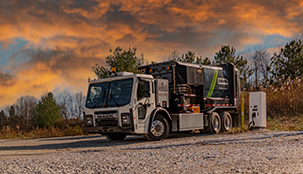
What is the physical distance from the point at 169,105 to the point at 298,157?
7.43 metres

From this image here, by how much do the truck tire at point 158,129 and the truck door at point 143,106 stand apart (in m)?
0.39

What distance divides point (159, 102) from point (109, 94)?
202 cm

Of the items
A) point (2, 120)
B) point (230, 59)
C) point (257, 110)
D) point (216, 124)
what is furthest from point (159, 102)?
point (2, 120)

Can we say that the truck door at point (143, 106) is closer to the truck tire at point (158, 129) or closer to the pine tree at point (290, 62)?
the truck tire at point (158, 129)

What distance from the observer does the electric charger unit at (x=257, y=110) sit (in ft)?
51.8

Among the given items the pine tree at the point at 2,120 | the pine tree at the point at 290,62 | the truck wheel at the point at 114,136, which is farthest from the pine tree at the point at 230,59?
the pine tree at the point at 2,120

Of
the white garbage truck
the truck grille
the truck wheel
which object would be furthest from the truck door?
the truck wheel

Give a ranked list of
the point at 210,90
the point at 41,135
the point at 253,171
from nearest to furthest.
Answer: the point at 253,171 → the point at 210,90 → the point at 41,135

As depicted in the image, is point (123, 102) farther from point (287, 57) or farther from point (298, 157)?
point (287, 57)

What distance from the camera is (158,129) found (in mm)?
12445

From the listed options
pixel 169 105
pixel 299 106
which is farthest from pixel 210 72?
pixel 299 106

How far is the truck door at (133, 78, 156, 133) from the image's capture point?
38.5ft

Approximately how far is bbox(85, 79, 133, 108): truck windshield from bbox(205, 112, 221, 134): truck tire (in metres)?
5.12

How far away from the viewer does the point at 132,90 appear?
11820mm
